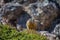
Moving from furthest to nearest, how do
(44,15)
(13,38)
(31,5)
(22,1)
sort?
(22,1), (31,5), (44,15), (13,38)

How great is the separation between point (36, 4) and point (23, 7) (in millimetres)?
846

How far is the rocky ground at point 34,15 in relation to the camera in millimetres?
11242

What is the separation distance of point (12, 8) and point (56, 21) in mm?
→ 2693

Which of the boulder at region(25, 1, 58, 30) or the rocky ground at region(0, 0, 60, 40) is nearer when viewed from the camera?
the rocky ground at region(0, 0, 60, 40)

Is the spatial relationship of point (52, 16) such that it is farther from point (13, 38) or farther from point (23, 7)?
point (13, 38)

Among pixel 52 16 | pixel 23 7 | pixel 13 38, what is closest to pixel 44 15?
pixel 52 16

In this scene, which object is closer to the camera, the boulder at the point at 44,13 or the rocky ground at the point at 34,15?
the rocky ground at the point at 34,15

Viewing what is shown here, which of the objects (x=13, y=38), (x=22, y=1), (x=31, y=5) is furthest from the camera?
(x=22, y=1)

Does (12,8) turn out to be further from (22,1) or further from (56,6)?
(56,6)

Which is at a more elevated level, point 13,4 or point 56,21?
point 13,4

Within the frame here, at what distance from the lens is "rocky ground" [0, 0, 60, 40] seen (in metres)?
11.2

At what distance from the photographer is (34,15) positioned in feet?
38.3

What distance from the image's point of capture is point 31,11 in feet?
39.4

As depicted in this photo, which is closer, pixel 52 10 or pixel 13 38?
pixel 13 38
